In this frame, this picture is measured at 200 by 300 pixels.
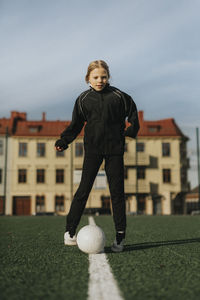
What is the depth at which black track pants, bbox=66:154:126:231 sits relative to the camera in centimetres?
388

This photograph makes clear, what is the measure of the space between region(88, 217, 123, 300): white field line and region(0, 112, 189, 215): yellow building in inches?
1291

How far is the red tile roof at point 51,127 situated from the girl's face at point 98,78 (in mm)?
34606

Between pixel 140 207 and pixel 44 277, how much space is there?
35342 mm

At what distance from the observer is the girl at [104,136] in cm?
389

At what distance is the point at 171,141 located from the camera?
3847cm

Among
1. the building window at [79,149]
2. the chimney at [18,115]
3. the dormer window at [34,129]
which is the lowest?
the building window at [79,149]

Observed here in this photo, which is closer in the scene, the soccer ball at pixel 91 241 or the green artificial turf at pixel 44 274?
the green artificial turf at pixel 44 274

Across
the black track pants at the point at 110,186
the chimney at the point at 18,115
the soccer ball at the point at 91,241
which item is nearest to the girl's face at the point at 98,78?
the black track pants at the point at 110,186

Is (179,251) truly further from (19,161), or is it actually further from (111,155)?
(19,161)

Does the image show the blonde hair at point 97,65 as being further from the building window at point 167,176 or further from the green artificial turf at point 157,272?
the building window at point 167,176

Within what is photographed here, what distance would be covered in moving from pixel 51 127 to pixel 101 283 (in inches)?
1517

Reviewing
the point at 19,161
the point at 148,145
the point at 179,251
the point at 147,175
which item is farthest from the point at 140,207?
the point at 179,251

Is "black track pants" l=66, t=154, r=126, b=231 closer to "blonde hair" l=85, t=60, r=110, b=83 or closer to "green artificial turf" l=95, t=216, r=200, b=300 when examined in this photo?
"green artificial turf" l=95, t=216, r=200, b=300

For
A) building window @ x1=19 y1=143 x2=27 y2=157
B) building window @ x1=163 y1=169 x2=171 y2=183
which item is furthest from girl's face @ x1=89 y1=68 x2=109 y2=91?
building window @ x1=163 y1=169 x2=171 y2=183
